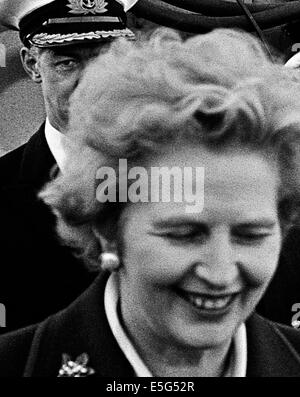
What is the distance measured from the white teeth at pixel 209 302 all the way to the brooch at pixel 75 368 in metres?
0.40

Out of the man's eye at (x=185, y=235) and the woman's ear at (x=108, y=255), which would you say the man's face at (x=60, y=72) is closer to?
the woman's ear at (x=108, y=255)

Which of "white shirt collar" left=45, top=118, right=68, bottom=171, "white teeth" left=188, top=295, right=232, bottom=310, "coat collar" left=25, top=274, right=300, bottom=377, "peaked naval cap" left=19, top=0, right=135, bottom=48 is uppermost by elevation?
"peaked naval cap" left=19, top=0, right=135, bottom=48

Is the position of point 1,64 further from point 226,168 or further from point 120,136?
point 226,168

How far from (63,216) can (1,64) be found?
1.72ft

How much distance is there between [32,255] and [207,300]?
1.90 feet

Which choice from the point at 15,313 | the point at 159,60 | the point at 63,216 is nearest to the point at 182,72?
the point at 159,60

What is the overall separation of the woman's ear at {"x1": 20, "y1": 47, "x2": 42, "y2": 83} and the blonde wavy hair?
15 centimetres

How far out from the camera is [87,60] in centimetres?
266

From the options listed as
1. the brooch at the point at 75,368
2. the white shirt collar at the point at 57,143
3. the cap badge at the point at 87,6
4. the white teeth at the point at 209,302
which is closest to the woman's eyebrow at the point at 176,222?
the white teeth at the point at 209,302

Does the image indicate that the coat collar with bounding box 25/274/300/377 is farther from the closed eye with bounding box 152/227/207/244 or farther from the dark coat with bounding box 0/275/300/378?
the closed eye with bounding box 152/227/207/244

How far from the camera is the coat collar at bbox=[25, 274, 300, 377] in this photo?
8.78ft

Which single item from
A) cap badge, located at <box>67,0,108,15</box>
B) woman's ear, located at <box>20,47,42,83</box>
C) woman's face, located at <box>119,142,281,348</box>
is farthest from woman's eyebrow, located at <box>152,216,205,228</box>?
cap badge, located at <box>67,0,108,15</box>

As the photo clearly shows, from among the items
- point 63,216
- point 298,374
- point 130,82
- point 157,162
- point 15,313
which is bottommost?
point 298,374

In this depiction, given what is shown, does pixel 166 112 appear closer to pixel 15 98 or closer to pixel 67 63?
pixel 67 63
